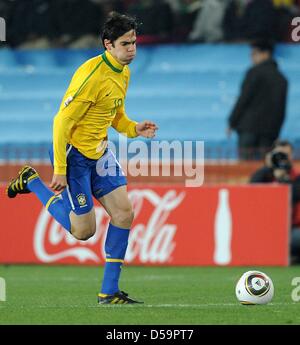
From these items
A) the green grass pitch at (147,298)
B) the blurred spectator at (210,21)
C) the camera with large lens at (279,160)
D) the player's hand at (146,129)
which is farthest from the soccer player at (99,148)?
the blurred spectator at (210,21)

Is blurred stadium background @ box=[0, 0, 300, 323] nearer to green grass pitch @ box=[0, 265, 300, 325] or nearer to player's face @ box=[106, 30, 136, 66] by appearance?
green grass pitch @ box=[0, 265, 300, 325]

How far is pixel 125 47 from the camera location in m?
8.77

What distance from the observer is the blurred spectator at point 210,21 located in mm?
17875

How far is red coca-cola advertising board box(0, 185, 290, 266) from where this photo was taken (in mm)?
13812

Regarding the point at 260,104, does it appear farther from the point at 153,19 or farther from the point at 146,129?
the point at 146,129

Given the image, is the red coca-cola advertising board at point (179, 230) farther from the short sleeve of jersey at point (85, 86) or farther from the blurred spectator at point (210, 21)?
the short sleeve of jersey at point (85, 86)

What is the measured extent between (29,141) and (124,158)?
399 cm

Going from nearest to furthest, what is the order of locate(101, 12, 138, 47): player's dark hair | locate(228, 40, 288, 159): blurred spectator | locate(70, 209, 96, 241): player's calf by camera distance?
locate(101, 12, 138, 47): player's dark hair, locate(70, 209, 96, 241): player's calf, locate(228, 40, 288, 159): blurred spectator

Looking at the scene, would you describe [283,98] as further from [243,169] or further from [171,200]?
[171,200]

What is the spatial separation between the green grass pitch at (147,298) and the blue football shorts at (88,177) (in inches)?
32.6

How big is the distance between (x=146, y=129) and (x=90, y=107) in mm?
536

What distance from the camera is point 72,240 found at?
14.0 meters

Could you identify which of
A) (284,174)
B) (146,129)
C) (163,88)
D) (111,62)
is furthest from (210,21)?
(111,62)

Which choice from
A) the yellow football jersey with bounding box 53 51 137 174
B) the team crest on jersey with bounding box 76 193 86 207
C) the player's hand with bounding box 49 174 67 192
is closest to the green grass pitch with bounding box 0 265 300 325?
the team crest on jersey with bounding box 76 193 86 207
